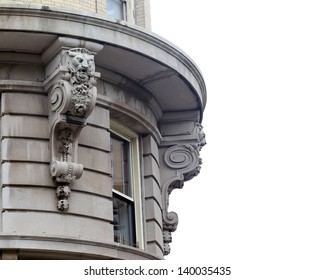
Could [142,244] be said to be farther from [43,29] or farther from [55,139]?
[43,29]

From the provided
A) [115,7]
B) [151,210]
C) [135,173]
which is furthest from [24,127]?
[115,7]

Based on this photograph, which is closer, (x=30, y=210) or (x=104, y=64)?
(x=30, y=210)

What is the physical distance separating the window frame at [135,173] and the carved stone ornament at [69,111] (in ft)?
6.00

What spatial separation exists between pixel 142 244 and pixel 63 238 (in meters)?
2.95

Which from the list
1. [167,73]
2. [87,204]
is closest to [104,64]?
[167,73]

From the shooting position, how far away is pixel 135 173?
22453mm

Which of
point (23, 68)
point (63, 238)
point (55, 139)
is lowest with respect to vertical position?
point (63, 238)

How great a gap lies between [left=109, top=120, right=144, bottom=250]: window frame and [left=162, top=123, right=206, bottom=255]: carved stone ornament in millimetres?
1025

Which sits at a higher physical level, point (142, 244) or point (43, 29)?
point (43, 29)

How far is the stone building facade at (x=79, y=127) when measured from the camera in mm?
19812

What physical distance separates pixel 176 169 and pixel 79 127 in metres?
3.75

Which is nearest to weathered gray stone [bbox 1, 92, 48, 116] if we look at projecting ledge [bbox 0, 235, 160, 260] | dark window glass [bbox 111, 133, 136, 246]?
dark window glass [bbox 111, 133, 136, 246]

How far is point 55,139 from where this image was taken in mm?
20250

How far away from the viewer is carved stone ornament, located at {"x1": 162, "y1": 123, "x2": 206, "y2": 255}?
76.5 ft
